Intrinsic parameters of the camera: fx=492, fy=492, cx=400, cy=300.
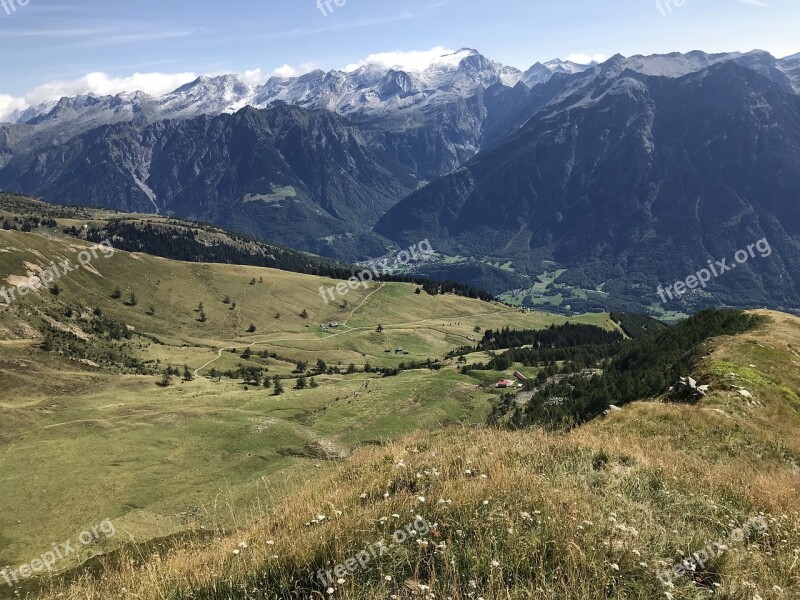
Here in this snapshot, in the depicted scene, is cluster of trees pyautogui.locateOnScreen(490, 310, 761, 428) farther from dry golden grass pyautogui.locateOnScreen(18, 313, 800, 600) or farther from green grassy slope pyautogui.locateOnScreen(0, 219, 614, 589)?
dry golden grass pyautogui.locateOnScreen(18, 313, 800, 600)

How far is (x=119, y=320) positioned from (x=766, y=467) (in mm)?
194396

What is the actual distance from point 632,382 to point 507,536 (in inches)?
1957

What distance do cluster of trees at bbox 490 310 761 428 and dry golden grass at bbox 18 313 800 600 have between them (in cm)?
1653

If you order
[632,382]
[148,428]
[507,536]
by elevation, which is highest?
[507,536]

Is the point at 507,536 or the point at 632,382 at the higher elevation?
the point at 507,536

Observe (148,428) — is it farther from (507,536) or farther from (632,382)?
(507,536)

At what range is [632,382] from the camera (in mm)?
52312

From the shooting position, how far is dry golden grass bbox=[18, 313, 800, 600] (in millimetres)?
7512

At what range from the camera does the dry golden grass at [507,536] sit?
24.6ft

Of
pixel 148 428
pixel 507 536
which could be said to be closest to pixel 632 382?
pixel 507 536

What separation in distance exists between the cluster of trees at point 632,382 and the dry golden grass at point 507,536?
16532 millimetres

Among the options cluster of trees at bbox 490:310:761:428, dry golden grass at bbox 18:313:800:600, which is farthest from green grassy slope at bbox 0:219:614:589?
cluster of trees at bbox 490:310:761:428

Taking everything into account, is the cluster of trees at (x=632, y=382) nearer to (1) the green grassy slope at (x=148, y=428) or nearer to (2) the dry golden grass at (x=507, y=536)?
(1) the green grassy slope at (x=148, y=428)

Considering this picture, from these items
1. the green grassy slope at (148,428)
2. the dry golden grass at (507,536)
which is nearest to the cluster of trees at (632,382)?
the green grassy slope at (148,428)
